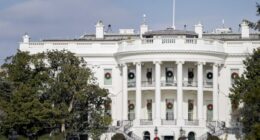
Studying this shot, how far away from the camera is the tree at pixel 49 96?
250 ft

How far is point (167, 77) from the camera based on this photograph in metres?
95.0

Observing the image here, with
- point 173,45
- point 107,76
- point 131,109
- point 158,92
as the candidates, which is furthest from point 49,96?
point 107,76

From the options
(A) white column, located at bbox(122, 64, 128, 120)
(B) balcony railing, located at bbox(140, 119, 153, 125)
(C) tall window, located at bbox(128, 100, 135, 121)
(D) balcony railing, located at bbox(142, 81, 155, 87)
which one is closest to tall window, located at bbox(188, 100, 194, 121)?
(D) balcony railing, located at bbox(142, 81, 155, 87)

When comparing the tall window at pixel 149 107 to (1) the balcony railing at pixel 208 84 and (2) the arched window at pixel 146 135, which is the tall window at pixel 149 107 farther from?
(1) the balcony railing at pixel 208 84

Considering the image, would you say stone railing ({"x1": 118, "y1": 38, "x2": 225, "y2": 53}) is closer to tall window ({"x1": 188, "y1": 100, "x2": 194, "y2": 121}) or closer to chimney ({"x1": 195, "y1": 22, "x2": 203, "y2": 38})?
chimney ({"x1": 195, "y1": 22, "x2": 203, "y2": 38})

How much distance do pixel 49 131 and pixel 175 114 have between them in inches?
734

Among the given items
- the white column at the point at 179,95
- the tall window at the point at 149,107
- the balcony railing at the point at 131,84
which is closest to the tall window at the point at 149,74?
the balcony railing at the point at 131,84

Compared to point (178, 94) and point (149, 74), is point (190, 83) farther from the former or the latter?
point (149, 74)

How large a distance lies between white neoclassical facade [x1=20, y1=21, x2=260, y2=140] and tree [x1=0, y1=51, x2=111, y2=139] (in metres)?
11.3

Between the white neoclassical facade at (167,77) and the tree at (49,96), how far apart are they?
446 inches

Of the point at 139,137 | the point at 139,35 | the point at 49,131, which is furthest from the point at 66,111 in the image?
the point at 139,35

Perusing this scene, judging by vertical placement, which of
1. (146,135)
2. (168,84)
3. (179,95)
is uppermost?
(168,84)

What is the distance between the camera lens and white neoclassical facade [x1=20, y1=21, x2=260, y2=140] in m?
92.6

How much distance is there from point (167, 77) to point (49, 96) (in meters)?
20.1
